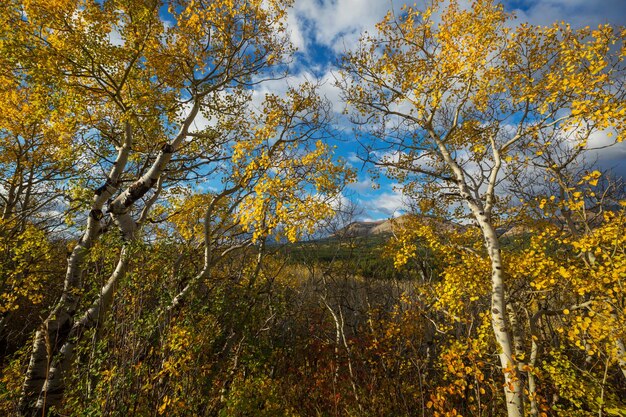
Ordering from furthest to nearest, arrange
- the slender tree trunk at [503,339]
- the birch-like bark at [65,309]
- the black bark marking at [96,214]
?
the black bark marking at [96,214], the birch-like bark at [65,309], the slender tree trunk at [503,339]

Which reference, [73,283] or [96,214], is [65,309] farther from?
[96,214]

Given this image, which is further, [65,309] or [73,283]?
[73,283]

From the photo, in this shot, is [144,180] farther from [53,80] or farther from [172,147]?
[53,80]

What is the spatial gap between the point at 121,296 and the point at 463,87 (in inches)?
414

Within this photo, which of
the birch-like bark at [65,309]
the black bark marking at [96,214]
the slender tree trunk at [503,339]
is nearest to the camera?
the slender tree trunk at [503,339]

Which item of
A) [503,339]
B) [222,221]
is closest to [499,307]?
[503,339]

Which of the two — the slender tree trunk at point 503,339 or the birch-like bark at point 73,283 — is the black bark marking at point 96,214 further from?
the slender tree trunk at point 503,339

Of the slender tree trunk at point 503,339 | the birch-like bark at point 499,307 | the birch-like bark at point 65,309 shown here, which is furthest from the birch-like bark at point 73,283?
the slender tree trunk at point 503,339

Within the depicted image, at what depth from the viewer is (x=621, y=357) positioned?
737 cm

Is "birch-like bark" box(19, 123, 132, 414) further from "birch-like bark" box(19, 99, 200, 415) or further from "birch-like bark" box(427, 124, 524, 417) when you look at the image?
"birch-like bark" box(427, 124, 524, 417)

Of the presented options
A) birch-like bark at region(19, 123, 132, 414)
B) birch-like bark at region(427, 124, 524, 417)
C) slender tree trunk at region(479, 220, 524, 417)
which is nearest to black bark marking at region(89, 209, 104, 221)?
birch-like bark at region(19, 123, 132, 414)

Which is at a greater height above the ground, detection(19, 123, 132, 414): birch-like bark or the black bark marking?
the black bark marking

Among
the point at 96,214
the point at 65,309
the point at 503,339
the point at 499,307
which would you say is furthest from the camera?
the point at 96,214

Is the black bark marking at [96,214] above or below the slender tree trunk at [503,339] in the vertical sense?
above
